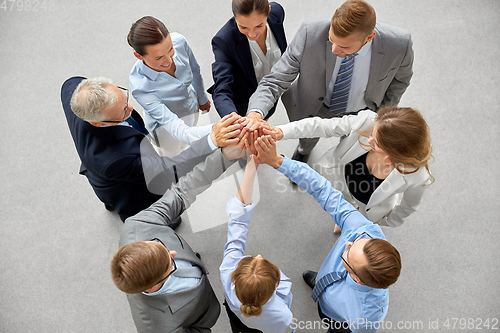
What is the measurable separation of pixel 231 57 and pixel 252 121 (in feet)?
1.71

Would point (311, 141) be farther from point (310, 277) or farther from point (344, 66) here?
point (310, 277)

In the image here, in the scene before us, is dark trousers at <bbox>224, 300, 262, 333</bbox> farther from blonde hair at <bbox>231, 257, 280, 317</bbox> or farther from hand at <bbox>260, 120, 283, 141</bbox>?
hand at <bbox>260, 120, 283, 141</bbox>

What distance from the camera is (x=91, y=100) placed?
167 cm

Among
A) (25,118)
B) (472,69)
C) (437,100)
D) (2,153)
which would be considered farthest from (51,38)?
(472,69)

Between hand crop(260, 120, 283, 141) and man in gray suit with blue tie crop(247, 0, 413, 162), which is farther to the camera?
hand crop(260, 120, 283, 141)

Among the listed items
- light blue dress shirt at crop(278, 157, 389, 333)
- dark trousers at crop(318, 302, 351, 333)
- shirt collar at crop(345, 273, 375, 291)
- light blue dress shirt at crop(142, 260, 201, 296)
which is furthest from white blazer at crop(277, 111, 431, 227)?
light blue dress shirt at crop(142, 260, 201, 296)

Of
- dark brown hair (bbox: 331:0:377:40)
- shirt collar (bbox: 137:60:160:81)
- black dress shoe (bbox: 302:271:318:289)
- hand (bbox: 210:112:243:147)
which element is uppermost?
dark brown hair (bbox: 331:0:377:40)

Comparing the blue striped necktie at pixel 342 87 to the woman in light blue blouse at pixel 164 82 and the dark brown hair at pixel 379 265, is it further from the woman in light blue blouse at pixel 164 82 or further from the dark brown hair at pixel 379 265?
the dark brown hair at pixel 379 265

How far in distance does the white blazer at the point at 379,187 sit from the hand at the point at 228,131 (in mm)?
278

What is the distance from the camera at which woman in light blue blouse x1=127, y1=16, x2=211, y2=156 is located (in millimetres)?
1852

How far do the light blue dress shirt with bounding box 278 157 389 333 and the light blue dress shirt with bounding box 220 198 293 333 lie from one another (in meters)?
0.24

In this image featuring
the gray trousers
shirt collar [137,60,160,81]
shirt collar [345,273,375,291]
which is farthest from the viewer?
the gray trousers

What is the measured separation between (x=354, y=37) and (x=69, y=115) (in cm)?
155

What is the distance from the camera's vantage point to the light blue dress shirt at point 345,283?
5.04 ft
